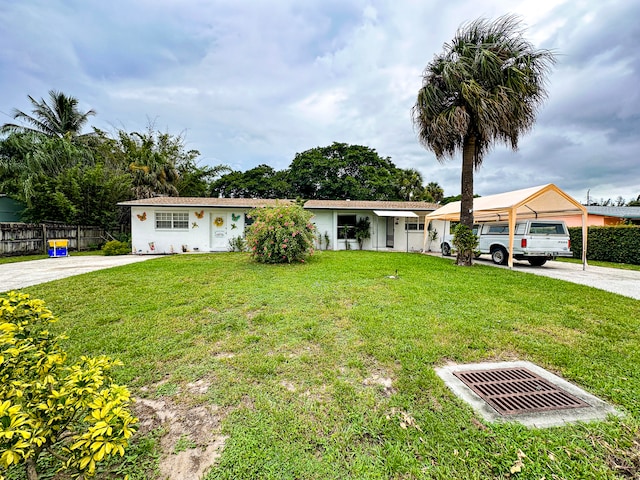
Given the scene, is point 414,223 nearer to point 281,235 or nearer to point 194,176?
point 281,235

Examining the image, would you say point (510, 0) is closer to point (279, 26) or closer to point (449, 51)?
point (449, 51)

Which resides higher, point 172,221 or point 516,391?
point 172,221

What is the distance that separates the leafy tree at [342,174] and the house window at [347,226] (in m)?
11.3

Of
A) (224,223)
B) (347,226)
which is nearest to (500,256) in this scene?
(347,226)

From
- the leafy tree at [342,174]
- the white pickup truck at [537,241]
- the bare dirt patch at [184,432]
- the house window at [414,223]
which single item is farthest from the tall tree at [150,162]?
the white pickup truck at [537,241]

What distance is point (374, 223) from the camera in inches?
648

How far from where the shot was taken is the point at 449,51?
9141mm

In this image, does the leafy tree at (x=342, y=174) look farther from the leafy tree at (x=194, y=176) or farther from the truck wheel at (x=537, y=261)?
the truck wheel at (x=537, y=261)

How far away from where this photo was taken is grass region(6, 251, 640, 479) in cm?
179

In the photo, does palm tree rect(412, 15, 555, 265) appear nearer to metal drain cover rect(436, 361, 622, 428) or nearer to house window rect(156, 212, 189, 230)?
metal drain cover rect(436, 361, 622, 428)

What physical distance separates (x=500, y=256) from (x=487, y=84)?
6.57 meters

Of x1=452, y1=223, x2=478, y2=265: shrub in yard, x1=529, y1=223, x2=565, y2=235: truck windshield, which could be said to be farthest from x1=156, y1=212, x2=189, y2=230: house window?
x1=529, y1=223, x2=565, y2=235: truck windshield

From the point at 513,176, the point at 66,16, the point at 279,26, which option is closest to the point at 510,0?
the point at 279,26

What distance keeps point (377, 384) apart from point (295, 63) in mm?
13425
